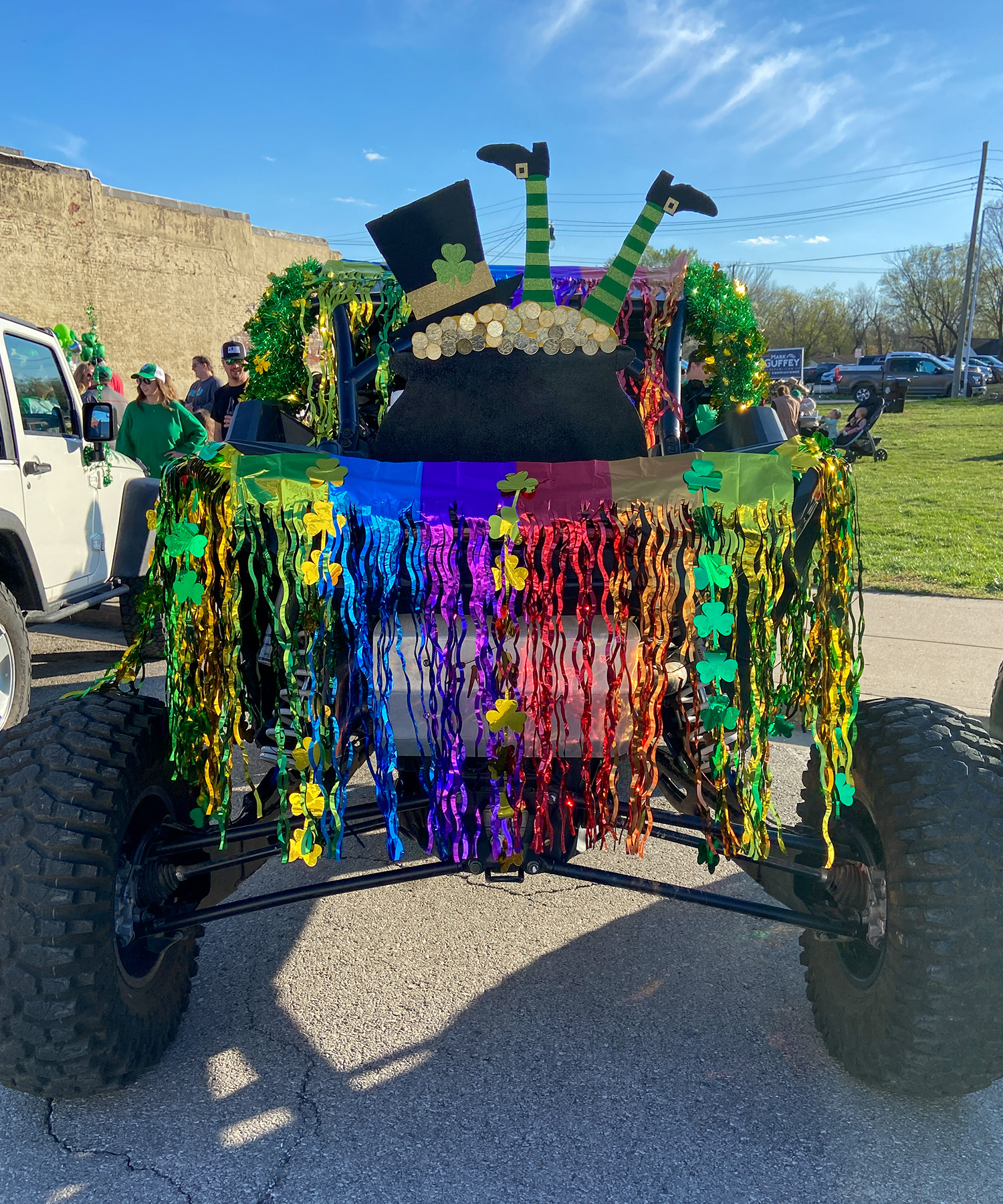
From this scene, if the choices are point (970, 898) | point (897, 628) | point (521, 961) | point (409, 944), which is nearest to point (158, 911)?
point (409, 944)

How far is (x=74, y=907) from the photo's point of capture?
6.89 feet

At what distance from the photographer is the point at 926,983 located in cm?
211

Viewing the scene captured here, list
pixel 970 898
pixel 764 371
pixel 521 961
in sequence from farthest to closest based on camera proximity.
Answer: pixel 764 371 → pixel 521 961 → pixel 970 898

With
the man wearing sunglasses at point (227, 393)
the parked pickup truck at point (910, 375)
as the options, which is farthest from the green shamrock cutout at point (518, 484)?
the parked pickup truck at point (910, 375)

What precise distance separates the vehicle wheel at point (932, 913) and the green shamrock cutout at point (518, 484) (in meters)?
1.09

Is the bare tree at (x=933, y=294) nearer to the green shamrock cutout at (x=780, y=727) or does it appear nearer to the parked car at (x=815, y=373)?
the parked car at (x=815, y=373)

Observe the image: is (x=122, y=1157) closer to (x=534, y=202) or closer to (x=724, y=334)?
(x=534, y=202)

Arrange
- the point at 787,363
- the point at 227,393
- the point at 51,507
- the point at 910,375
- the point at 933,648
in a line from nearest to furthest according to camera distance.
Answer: the point at 51,507 < the point at 933,648 < the point at 227,393 < the point at 787,363 < the point at 910,375

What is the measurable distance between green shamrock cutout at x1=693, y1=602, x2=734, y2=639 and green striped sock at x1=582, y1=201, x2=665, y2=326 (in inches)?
29.0

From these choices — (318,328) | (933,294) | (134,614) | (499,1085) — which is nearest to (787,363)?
(134,614)

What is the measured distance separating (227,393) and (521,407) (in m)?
7.59

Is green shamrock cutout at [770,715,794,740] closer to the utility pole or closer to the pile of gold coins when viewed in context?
the pile of gold coins

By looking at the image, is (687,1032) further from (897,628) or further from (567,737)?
(897,628)

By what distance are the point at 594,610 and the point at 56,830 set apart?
1.35 m
